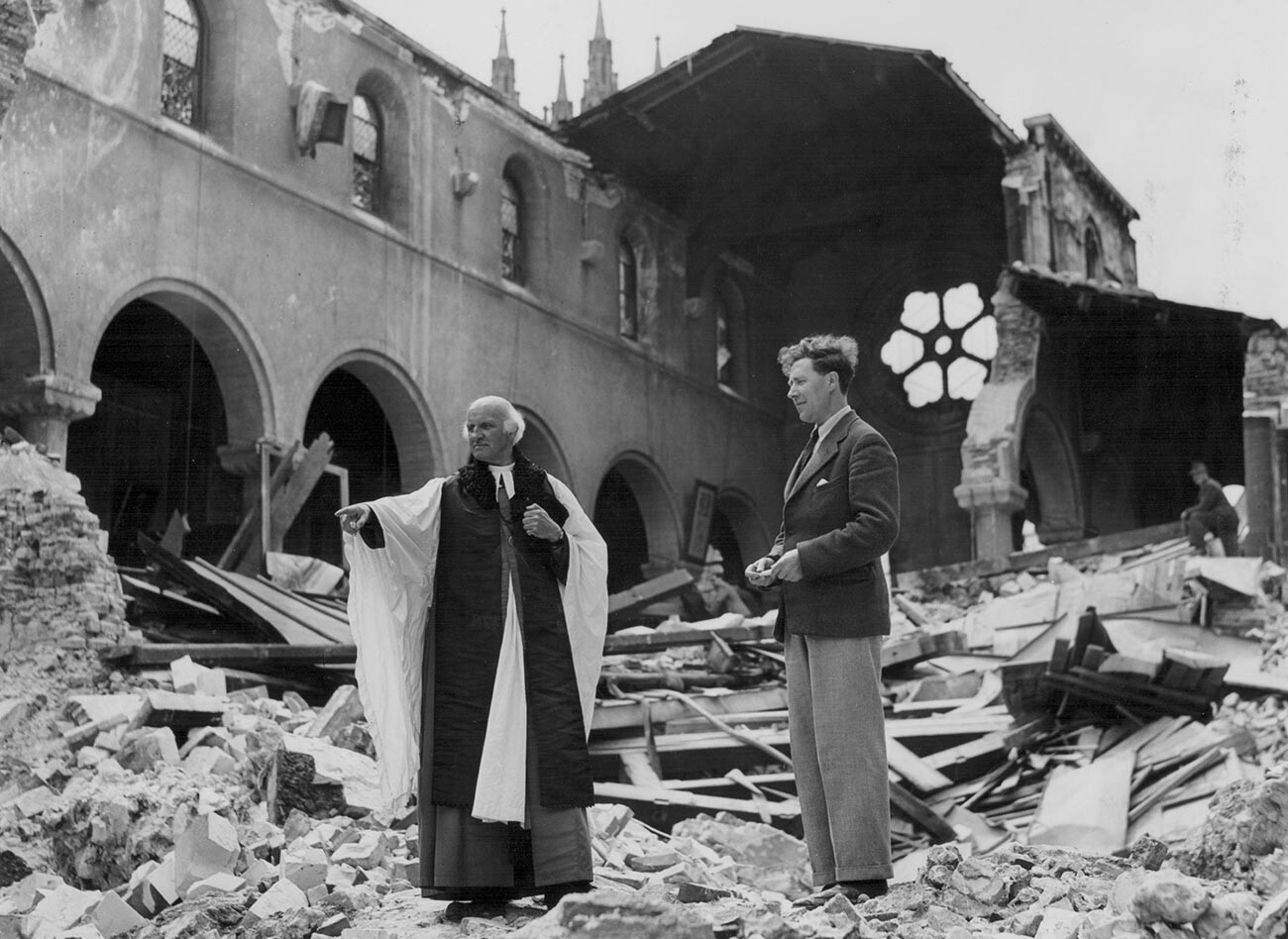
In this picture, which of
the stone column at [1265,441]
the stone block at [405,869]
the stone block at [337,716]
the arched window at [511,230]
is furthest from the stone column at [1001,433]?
the stone block at [405,869]

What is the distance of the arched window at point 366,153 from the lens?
18359 mm

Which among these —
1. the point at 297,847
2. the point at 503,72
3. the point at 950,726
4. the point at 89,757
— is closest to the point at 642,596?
the point at 950,726

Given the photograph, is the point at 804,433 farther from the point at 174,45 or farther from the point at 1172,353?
the point at 174,45

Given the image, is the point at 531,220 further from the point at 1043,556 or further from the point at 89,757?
the point at 89,757

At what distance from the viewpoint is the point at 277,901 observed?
5.49m

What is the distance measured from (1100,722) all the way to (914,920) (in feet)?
17.3

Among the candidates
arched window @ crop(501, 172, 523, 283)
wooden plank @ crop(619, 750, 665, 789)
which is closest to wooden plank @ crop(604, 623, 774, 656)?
wooden plank @ crop(619, 750, 665, 789)

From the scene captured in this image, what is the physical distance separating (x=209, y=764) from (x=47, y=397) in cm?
720

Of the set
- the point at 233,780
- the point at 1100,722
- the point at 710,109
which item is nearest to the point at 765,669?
the point at 1100,722

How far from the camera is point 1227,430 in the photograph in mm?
24156

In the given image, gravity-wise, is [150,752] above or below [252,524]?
below

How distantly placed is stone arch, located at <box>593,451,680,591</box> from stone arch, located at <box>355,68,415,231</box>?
16.4ft

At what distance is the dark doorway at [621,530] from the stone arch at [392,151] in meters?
6.29

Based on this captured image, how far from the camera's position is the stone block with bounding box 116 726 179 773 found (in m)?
7.91
